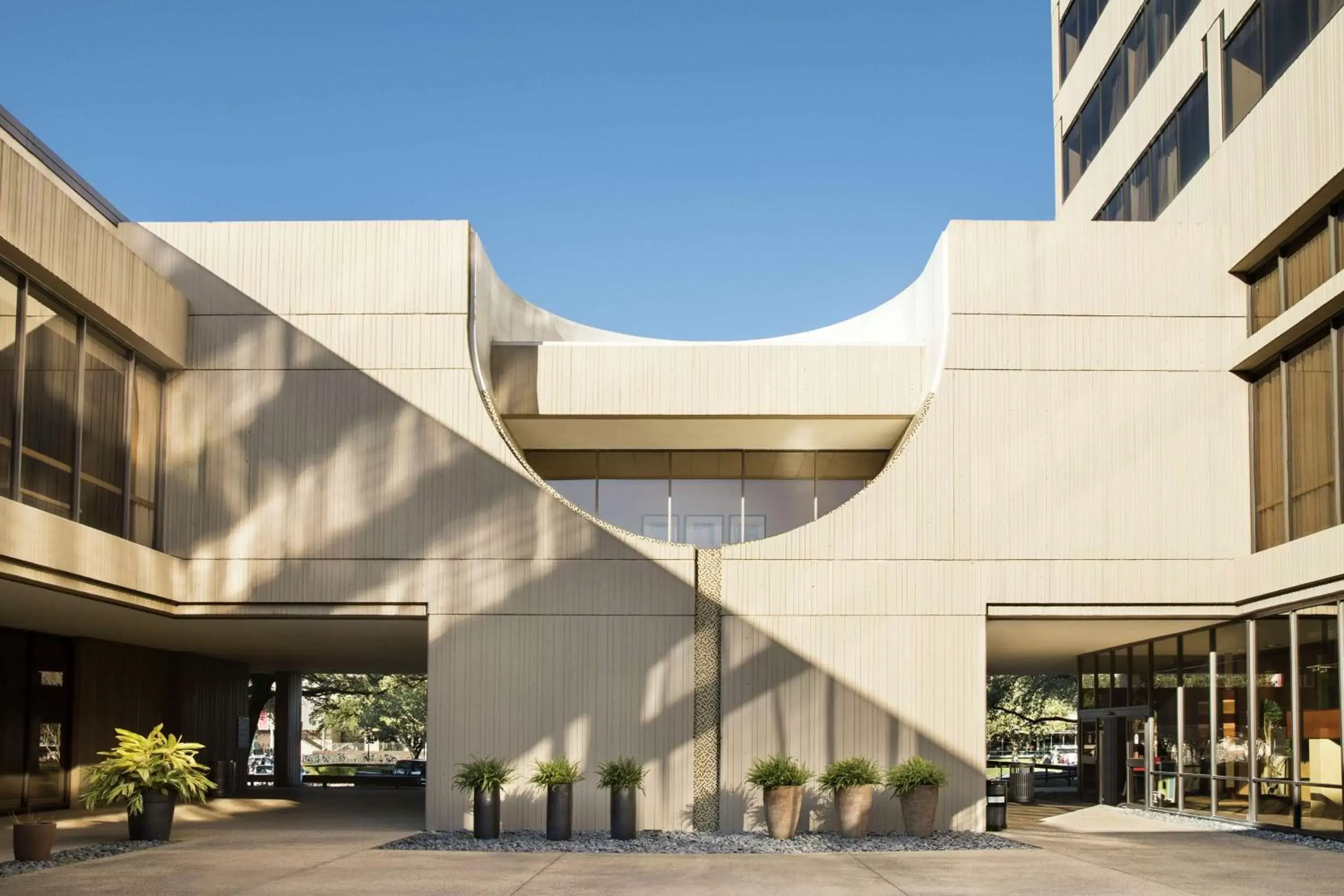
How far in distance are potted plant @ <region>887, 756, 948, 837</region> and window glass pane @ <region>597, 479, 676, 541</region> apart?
6.63 m

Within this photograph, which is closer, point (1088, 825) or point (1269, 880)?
point (1269, 880)

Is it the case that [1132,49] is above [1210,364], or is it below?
above

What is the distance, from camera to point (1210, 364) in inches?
866

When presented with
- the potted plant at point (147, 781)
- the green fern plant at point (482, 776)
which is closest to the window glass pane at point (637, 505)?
the green fern plant at point (482, 776)

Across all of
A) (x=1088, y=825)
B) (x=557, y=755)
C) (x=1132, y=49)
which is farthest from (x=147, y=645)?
(x=1132, y=49)

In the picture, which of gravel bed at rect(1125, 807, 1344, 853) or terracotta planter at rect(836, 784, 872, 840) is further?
terracotta planter at rect(836, 784, 872, 840)

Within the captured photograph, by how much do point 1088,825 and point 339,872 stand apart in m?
13.6

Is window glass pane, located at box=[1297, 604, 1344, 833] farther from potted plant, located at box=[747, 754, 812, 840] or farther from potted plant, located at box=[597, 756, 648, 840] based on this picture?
potted plant, located at box=[597, 756, 648, 840]

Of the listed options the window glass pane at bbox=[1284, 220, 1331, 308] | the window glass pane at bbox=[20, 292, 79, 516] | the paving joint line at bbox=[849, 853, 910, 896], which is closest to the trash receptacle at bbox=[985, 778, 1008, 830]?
the paving joint line at bbox=[849, 853, 910, 896]

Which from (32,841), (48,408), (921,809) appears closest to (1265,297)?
(921,809)

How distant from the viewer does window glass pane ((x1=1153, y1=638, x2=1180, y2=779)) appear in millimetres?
24562

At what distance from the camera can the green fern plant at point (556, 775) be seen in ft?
65.8

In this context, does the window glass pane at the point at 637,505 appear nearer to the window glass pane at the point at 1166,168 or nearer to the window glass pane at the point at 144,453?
the window glass pane at the point at 144,453

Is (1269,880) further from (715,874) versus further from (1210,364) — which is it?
(1210,364)
